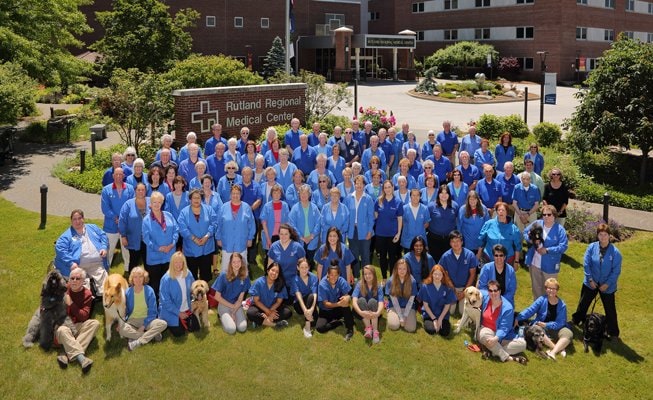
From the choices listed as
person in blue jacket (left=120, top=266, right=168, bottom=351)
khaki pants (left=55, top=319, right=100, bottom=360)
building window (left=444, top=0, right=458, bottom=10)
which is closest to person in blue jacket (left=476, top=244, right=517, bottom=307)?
person in blue jacket (left=120, top=266, right=168, bottom=351)

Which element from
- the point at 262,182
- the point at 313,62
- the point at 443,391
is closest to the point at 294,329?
the point at 443,391

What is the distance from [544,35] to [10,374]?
56.8 m

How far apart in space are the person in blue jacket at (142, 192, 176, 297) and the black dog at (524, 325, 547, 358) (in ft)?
16.8

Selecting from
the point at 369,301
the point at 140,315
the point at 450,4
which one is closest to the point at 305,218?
the point at 369,301

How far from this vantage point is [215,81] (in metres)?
20.9

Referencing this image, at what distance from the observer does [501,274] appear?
27.2 ft

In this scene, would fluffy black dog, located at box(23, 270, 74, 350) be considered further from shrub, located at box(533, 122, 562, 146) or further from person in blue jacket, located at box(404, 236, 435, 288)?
shrub, located at box(533, 122, 562, 146)

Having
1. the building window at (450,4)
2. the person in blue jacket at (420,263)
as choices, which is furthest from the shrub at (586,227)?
the building window at (450,4)

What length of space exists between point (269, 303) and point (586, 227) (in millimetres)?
7542

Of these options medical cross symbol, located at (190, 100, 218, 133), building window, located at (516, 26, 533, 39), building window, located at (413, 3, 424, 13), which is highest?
building window, located at (413, 3, 424, 13)

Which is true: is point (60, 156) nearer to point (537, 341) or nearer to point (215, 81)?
point (215, 81)

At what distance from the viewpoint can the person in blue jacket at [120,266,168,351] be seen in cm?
779

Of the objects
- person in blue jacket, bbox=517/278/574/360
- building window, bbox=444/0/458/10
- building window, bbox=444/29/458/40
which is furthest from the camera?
building window, bbox=444/29/458/40

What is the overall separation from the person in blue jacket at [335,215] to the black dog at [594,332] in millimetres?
3748
